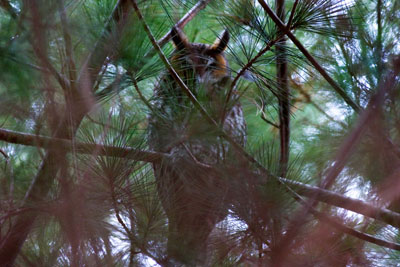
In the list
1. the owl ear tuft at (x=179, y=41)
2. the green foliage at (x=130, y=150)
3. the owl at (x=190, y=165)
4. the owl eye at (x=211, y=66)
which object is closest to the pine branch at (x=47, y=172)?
the green foliage at (x=130, y=150)

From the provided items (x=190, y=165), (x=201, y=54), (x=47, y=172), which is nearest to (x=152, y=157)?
(x=190, y=165)

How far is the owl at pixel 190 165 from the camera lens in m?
1.50

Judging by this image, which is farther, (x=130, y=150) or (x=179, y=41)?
(x=179, y=41)

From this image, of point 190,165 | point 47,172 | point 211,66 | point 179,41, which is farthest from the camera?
point 179,41

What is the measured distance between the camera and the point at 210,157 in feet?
5.47

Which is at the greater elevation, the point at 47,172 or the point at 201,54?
the point at 201,54

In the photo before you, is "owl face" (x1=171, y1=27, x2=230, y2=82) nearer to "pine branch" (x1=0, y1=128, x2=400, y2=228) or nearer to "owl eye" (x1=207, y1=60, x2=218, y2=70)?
"owl eye" (x1=207, y1=60, x2=218, y2=70)

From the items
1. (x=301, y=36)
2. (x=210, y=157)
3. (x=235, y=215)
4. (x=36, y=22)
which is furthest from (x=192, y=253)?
(x=301, y=36)

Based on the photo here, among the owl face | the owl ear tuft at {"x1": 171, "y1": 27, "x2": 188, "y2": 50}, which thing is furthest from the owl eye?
the owl ear tuft at {"x1": 171, "y1": 27, "x2": 188, "y2": 50}

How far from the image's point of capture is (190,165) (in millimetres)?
1604

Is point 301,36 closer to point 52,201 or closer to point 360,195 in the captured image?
point 360,195

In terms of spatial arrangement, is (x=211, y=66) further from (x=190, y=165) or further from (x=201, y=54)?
(x=201, y=54)

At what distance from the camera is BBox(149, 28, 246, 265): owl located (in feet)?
4.91

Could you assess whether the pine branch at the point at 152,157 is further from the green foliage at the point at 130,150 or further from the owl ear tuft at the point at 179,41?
the owl ear tuft at the point at 179,41
